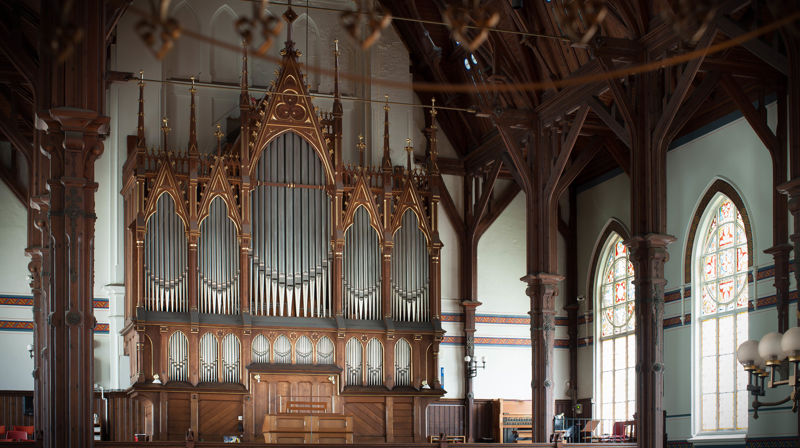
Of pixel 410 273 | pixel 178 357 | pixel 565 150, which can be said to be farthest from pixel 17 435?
pixel 565 150

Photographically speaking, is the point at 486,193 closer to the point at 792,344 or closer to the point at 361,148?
the point at 361,148

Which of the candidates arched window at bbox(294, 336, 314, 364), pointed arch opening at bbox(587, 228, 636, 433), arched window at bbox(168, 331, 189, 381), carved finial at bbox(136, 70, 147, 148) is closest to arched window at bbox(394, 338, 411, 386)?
arched window at bbox(294, 336, 314, 364)

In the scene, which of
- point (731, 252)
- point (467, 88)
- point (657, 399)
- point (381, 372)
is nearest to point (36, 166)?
point (381, 372)

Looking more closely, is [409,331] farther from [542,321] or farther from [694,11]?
[694,11]

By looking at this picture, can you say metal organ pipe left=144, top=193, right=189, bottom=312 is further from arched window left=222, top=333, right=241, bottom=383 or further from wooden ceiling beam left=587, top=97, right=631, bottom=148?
wooden ceiling beam left=587, top=97, right=631, bottom=148

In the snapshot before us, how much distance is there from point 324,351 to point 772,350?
10.7 m

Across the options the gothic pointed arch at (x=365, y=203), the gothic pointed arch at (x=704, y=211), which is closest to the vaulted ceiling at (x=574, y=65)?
the gothic pointed arch at (x=704, y=211)

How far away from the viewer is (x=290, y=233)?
21.0 meters

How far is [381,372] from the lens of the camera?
21125mm

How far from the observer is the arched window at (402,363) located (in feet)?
69.9

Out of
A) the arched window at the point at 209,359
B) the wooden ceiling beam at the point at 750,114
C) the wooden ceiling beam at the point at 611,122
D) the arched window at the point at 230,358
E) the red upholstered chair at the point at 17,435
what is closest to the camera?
the wooden ceiling beam at the point at 611,122

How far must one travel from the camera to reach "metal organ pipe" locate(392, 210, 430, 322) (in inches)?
854

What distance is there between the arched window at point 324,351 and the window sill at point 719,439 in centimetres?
716

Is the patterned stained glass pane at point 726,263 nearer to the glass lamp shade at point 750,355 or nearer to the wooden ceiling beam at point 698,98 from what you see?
the wooden ceiling beam at point 698,98
